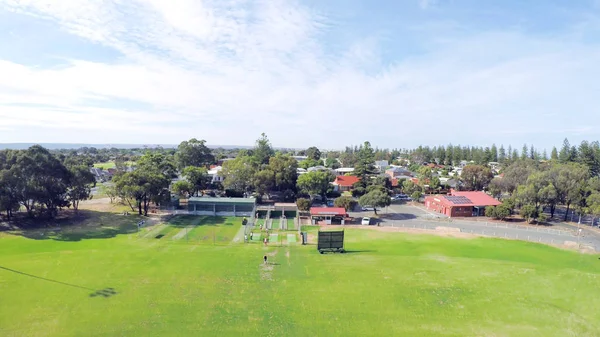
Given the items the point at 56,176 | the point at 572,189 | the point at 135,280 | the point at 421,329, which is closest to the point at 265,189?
the point at 56,176

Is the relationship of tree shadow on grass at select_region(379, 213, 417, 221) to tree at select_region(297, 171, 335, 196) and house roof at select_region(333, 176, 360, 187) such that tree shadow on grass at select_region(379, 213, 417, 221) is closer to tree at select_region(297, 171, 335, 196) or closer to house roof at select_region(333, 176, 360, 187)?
tree at select_region(297, 171, 335, 196)

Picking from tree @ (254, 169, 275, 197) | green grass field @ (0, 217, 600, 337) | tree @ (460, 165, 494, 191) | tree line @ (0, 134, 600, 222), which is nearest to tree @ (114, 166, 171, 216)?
tree line @ (0, 134, 600, 222)

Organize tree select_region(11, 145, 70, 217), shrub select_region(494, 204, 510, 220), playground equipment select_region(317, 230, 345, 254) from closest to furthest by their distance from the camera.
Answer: playground equipment select_region(317, 230, 345, 254), tree select_region(11, 145, 70, 217), shrub select_region(494, 204, 510, 220)

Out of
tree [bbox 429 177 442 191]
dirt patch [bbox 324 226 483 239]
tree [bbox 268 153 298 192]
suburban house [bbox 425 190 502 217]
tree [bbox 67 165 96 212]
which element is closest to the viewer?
dirt patch [bbox 324 226 483 239]

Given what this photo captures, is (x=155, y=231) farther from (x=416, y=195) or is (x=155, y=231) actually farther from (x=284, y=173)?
(x=416, y=195)

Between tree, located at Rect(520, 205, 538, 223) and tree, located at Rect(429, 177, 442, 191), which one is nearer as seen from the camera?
tree, located at Rect(520, 205, 538, 223)

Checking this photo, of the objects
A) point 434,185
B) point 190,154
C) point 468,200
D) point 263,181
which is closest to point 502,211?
point 468,200
